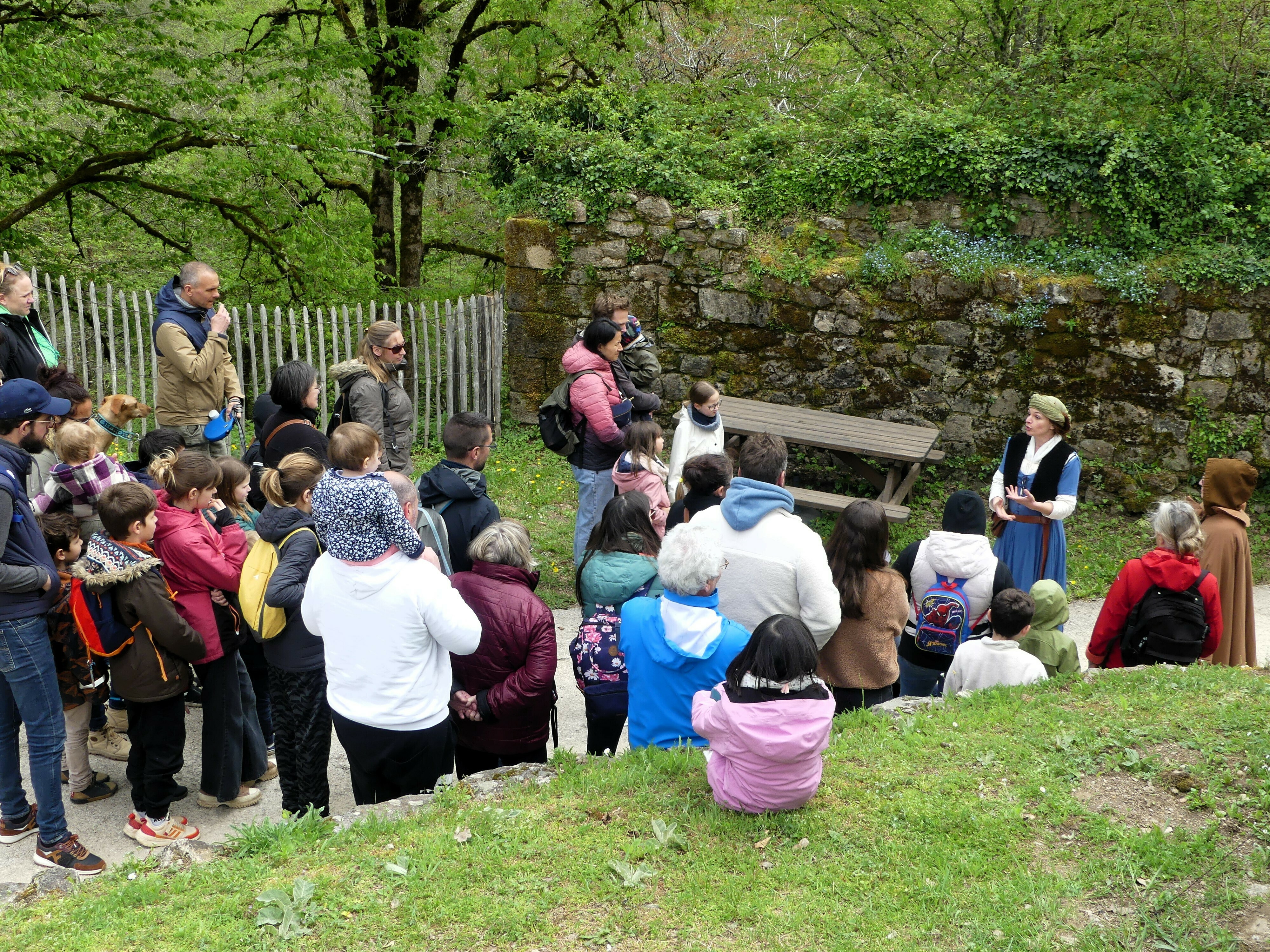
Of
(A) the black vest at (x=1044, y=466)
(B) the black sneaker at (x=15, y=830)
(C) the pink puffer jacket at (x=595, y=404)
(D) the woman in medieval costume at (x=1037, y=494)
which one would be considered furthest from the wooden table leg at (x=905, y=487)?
(B) the black sneaker at (x=15, y=830)

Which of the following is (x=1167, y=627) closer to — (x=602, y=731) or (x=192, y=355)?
(x=602, y=731)

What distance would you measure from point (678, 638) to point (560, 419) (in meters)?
2.95

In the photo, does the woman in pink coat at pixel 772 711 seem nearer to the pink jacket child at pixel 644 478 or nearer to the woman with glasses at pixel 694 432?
the pink jacket child at pixel 644 478

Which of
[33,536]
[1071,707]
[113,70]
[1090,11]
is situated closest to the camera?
[33,536]

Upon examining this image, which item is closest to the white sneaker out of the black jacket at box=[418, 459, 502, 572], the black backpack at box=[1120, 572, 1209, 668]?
the black jacket at box=[418, 459, 502, 572]

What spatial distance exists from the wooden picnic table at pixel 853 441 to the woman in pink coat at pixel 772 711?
14.9ft

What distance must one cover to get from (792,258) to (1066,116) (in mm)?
2718

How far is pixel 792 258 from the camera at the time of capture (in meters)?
8.85

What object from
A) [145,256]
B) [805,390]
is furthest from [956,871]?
[145,256]

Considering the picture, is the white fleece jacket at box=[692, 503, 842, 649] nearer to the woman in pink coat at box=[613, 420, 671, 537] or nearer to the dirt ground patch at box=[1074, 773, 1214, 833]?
the dirt ground patch at box=[1074, 773, 1214, 833]

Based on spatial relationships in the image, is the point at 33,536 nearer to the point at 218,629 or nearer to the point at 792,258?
the point at 218,629

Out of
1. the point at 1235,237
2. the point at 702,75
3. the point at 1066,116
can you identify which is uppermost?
the point at 702,75

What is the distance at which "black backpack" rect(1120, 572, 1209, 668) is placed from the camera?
4.62m

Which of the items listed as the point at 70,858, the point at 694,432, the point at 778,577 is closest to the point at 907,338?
the point at 694,432
